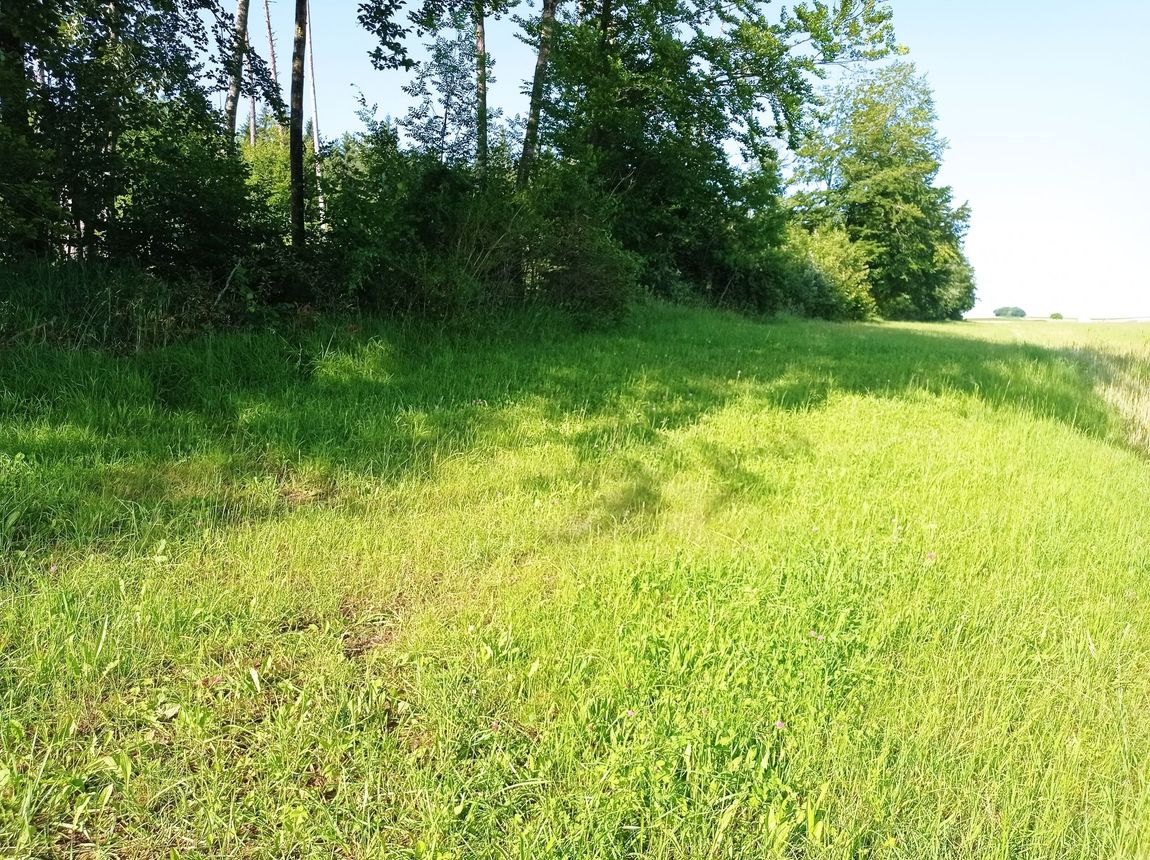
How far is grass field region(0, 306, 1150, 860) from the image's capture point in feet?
5.94

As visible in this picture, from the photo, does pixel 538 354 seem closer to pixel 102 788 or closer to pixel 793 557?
pixel 793 557

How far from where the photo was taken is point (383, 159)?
7.89 meters

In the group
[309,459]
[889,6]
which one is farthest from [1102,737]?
[889,6]

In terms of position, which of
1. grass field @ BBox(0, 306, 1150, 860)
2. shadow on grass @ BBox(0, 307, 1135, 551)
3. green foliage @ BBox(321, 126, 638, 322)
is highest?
green foliage @ BBox(321, 126, 638, 322)

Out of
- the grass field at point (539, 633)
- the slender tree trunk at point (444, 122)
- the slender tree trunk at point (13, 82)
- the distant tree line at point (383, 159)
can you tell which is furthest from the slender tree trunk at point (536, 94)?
the grass field at point (539, 633)

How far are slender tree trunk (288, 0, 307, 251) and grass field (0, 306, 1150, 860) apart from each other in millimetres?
2952

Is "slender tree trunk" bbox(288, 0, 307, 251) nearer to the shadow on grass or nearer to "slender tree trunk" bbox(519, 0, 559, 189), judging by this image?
the shadow on grass

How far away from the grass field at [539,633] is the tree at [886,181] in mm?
35849

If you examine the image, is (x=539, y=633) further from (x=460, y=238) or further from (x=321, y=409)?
(x=460, y=238)

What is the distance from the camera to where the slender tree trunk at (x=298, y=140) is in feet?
24.6

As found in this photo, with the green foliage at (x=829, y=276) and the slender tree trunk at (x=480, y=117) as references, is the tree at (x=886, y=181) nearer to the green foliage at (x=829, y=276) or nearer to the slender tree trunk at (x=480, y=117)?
the green foliage at (x=829, y=276)

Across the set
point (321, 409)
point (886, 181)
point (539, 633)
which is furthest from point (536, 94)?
point (886, 181)

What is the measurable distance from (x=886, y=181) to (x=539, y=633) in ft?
132

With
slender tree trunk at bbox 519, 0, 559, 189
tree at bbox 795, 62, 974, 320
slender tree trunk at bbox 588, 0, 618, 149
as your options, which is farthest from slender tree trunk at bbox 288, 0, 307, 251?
tree at bbox 795, 62, 974, 320
